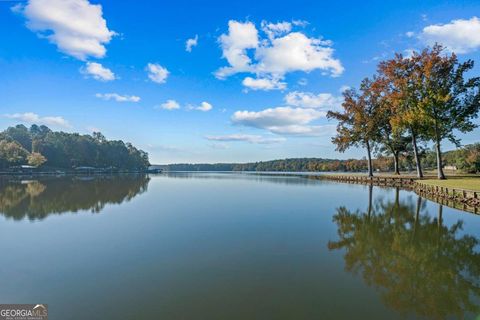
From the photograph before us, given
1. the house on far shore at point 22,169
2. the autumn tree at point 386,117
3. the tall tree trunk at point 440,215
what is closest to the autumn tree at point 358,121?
the autumn tree at point 386,117

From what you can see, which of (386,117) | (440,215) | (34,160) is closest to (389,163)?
(386,117)

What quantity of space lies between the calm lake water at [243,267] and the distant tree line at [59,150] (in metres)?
88.3

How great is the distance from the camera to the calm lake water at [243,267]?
5340 mm

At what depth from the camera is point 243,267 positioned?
295 inches

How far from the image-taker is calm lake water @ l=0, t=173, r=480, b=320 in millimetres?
5340

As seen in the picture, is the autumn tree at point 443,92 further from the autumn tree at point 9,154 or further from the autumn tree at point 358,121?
the autumn tree at point 9,154

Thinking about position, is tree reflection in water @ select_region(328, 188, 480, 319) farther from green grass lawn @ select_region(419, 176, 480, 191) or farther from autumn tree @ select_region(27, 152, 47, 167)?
autumn tree @ select_region(27, 152, 47, 167)

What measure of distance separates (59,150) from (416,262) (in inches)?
4819

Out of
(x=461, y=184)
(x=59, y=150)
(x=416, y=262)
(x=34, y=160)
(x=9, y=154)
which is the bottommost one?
(x=416, y=262)

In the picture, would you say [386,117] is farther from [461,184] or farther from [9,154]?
[9,154]

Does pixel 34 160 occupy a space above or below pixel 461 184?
above

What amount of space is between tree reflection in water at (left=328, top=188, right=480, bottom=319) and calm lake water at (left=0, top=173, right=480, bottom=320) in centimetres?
3

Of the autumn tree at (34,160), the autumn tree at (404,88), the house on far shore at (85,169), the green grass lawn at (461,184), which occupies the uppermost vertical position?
the autumn tree at (404,88)

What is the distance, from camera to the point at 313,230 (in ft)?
39.4
